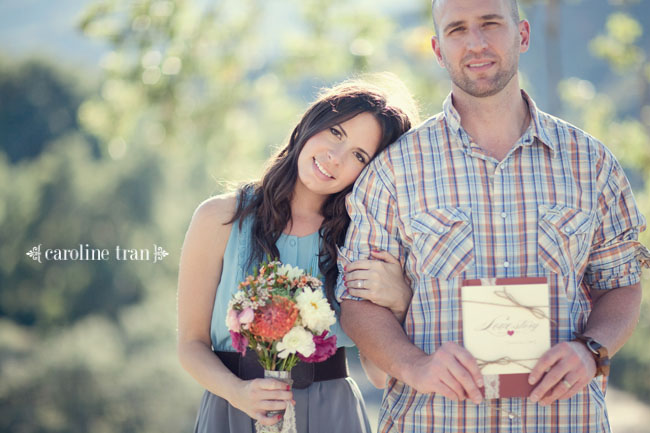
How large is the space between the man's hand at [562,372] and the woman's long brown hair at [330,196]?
0.89 metres

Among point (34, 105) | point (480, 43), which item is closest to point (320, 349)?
point (480, 43)

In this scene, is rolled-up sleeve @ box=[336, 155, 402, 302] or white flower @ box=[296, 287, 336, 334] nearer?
white flower @ box=[296, 287, 336, 334]

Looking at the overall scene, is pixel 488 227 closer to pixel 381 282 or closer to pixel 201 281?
pixel 381 282

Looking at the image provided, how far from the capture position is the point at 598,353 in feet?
7.81

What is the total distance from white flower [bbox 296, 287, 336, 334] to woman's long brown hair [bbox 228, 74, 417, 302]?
19.2 inches

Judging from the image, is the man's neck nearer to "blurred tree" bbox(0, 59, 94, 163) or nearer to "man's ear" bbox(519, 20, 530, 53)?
"man's ear" bbox(519, 20, 530, 53)

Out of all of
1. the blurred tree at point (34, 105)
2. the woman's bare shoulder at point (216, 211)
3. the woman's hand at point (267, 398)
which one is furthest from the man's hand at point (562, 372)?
the blurred tree at point (34, 105)

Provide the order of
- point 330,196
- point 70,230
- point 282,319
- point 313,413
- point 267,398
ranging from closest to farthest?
point 282,319, point 267,398, point 313,413, point 330,196, point 70,230

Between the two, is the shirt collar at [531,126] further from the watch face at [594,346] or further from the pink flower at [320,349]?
the pink flower at [320,349]

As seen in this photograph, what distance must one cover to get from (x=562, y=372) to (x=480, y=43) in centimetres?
119

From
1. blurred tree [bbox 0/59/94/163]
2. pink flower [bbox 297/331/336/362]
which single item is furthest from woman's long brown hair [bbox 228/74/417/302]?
Answer: blurred tree [bbox 0/59/94/163]

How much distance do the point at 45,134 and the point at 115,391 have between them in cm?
1320

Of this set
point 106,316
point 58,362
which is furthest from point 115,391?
point 106,316

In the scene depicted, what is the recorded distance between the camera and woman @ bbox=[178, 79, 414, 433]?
9.05 ft
